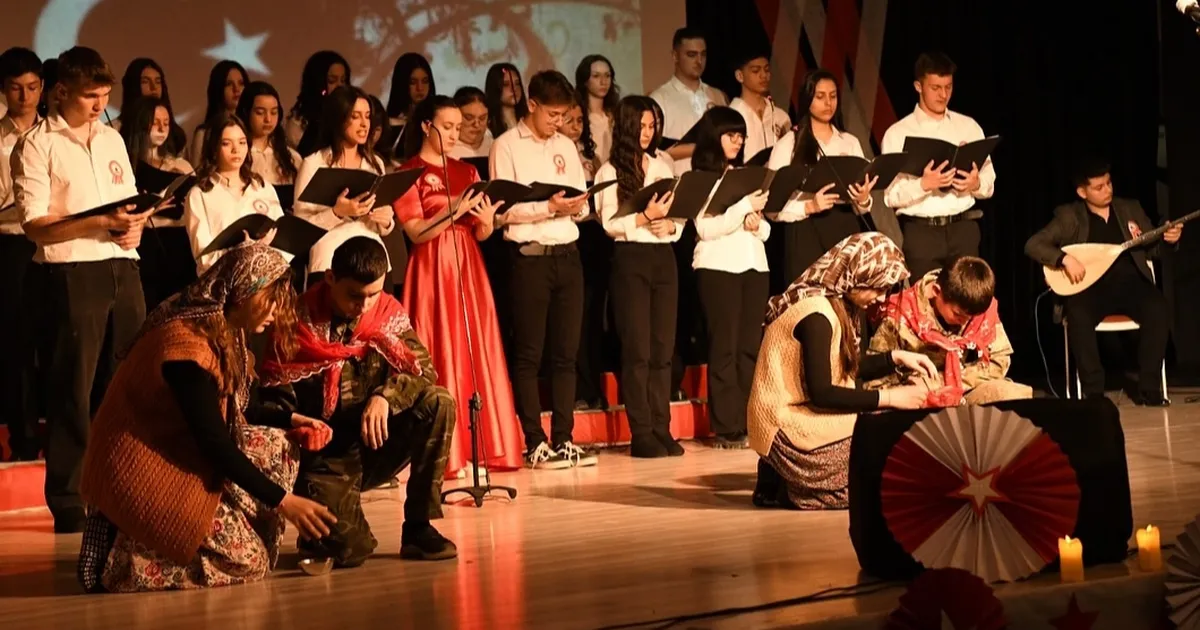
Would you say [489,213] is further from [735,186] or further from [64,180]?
[64,180]

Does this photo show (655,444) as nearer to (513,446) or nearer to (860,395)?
(513,446)

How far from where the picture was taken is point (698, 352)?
771 centimetres

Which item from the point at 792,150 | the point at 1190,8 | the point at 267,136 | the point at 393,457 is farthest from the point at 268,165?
the point at 1190,8

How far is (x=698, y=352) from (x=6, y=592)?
4.30 m

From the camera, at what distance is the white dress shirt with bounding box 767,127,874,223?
6840 millimetres

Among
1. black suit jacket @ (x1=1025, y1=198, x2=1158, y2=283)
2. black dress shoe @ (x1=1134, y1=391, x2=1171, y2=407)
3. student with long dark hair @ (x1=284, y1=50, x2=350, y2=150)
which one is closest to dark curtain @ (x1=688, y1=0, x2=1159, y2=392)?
black suit jacket @ (x1=1025, y1=198, x2=1158, y2=283)

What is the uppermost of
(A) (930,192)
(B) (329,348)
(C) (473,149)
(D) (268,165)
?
(C) (473,149)

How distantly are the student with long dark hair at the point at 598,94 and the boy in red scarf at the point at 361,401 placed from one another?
117 inches

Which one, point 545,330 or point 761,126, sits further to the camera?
point 761,126

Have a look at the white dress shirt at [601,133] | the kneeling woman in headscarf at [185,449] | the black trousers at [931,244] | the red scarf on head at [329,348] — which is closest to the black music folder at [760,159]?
the white dress shirt at [601,133]

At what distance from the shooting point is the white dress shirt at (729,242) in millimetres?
6652

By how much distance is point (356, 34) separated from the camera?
7.23 m

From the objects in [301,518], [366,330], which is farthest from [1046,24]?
[301,518]

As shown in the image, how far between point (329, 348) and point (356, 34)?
334 centimetres
